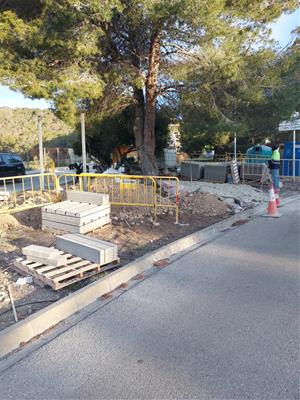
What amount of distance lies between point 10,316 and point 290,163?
17154 mm

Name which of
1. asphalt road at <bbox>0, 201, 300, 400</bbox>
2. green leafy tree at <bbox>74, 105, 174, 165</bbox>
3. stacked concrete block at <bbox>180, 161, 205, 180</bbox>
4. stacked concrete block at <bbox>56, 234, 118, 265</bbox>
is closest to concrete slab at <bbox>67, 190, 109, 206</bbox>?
stacked concrete block at <bbox>56, 234, 118, 265</bbox>

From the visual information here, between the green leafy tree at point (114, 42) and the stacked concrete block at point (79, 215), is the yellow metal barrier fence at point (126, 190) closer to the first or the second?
the stacked concrete block at point (79, 215)

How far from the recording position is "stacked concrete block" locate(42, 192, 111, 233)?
7.49m

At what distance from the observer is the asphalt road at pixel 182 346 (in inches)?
115

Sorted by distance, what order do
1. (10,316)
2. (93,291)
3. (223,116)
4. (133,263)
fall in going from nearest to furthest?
(10,316), (93,291), (133,263), (223,116)

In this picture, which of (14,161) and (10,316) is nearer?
(10,316)

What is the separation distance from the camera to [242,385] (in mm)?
2912

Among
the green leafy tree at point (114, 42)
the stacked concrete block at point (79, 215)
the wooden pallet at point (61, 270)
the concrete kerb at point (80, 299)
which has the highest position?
the green leafy tree at point (114, 42)

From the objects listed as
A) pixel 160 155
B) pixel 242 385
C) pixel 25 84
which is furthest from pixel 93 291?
pixel 160 155

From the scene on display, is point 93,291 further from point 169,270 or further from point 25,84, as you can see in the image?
point 25,84

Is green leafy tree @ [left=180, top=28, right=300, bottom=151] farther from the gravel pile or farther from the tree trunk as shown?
the gravel pile

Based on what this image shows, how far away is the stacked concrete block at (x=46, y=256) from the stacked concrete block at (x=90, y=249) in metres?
0.30

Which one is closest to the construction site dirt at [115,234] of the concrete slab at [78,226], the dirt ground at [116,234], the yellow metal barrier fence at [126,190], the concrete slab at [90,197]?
the dirt ground at [116,234]

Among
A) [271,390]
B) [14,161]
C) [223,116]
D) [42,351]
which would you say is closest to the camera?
[271,390]
